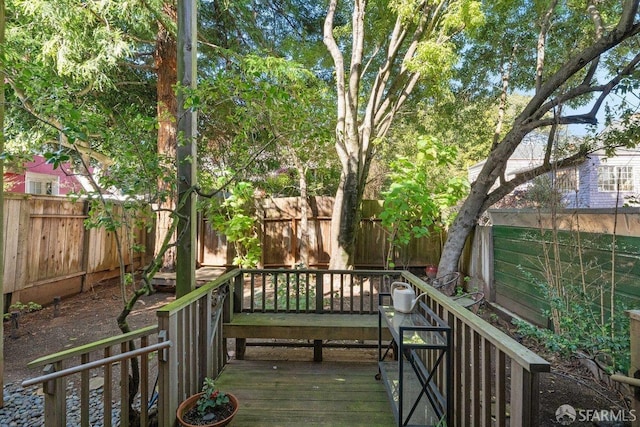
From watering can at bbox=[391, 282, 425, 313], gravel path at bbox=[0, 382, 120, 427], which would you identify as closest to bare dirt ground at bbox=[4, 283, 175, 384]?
gravel path at bbox=[0, 382, 120, 427]

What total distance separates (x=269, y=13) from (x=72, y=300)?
22.3 ft

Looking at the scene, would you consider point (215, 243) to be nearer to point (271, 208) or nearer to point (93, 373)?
point (271, 208)

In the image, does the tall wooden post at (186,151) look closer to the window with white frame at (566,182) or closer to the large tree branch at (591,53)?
the window with white frame at (566,182)

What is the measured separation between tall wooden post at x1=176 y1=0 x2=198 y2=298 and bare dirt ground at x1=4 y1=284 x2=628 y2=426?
4.83ft

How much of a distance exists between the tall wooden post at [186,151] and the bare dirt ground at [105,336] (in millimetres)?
1473

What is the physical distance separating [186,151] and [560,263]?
372 centimetres

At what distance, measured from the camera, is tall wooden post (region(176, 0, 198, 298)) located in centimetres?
267

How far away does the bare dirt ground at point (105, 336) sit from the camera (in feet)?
8.96

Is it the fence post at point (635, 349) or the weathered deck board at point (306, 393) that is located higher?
the fence post at point (635, 349)

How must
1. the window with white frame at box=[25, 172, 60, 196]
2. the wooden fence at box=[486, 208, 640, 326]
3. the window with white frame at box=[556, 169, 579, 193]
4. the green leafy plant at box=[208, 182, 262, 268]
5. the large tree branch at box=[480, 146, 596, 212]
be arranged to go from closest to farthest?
the wooden fence at box=[486, 208, 640, 326] → the window with white frame at box=[556, 169, 579, 193] → the large tree branch at box=[480, 146, 596, 212] → the green leafy plant at box=[208, 182, 262, 268] → the window with white frame at box=[25, 172, 60, 196]

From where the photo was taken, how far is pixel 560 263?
349 cm

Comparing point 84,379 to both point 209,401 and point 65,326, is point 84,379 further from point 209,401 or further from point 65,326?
point 65,326

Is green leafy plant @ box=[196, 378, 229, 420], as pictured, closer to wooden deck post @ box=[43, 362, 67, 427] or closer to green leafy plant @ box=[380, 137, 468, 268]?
wooden deck post @ box=[43, 362, 67, 427]

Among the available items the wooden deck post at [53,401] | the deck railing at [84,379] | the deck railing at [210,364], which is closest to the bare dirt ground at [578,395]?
the deck railing at [210,364]
